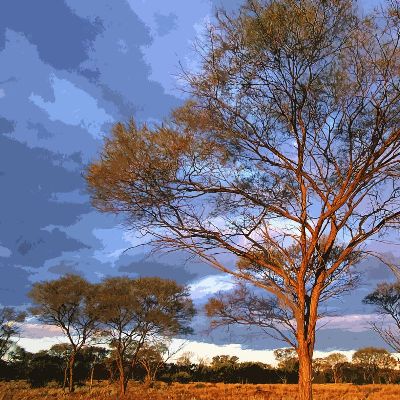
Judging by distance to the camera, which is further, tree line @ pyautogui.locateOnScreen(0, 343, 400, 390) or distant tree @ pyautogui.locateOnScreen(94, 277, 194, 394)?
tree line @ pyautogui.locateOnScreen(0, 343, 400, 390)

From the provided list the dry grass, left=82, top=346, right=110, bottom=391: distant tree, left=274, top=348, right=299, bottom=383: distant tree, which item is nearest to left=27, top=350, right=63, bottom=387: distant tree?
left=82, top=346, right=110, bottom=391: distant tree

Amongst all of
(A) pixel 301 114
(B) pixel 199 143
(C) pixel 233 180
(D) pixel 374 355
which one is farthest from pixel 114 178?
(D) pixel 374 355

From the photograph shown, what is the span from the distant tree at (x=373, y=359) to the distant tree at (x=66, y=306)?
29.9 m

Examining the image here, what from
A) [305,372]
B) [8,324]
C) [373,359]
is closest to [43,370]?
[8,324]

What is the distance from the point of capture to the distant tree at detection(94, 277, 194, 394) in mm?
28078

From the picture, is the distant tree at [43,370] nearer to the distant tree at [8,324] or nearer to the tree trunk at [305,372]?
the distant tree at [8,324]

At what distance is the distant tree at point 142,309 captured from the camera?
28078 mm

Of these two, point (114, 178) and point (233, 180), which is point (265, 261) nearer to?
point (233, 180)

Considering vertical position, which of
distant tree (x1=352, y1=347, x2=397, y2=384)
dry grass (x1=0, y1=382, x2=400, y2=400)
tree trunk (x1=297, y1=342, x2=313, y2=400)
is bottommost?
dry grass (x1=0, y1=382, x2=400, y2=400)

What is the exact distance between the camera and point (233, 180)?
904 centimetres

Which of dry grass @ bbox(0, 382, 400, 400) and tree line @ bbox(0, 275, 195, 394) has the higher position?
tree line @ bbox(0, 275, 195, 394)

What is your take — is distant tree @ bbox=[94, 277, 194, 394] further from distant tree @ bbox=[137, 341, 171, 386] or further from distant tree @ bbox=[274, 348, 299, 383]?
distant tree @ bbox=[274, 348, 299, 383]

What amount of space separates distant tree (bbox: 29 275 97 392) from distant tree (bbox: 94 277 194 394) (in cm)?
81

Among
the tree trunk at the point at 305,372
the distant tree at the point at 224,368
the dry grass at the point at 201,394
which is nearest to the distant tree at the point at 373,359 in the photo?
the distant tree at the point at 224,368
